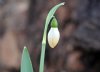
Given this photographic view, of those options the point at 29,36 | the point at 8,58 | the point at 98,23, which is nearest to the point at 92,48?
the point at 98,23

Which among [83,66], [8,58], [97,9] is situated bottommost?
[83,66]

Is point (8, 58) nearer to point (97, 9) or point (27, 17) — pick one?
point (27, 17)

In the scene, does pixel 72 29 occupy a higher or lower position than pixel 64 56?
higher

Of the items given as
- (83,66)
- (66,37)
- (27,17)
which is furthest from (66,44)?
(27,17)

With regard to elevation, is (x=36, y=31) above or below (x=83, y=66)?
above

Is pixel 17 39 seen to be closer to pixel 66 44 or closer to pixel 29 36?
pixel 29 36

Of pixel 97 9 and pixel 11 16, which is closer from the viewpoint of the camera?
pixel 97 9
